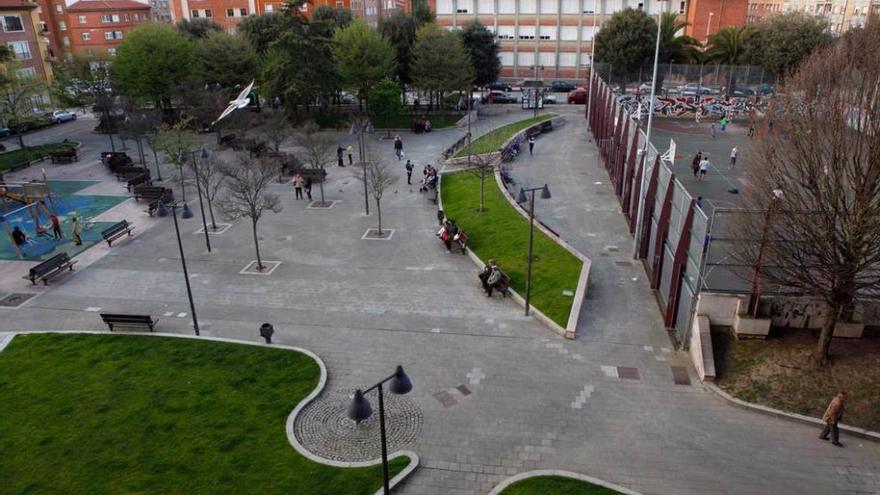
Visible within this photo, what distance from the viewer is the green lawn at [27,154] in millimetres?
37469

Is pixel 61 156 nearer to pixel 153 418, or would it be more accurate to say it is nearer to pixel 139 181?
pixel 139 181

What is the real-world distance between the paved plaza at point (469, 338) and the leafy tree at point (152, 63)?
21.9m

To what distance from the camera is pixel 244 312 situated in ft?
61.0

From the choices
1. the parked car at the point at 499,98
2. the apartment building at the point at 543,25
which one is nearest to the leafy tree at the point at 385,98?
the parked car at the point at 499,98

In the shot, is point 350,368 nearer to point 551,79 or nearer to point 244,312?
point 244,312

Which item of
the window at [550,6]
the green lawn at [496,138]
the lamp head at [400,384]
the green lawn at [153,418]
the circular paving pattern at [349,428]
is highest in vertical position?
the window at [550,6]

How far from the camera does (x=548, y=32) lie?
72.7m

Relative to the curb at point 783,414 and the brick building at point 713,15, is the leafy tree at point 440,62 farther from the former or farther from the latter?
the curb at point 783,414

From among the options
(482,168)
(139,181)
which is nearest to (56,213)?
(139,181)

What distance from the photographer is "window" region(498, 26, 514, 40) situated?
73.4 metres

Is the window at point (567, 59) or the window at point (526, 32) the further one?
the window at point (567, 59)

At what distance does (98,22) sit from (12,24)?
981 inches

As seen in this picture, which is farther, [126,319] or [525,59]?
[525,59]

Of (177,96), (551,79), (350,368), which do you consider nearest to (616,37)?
(551,79)
